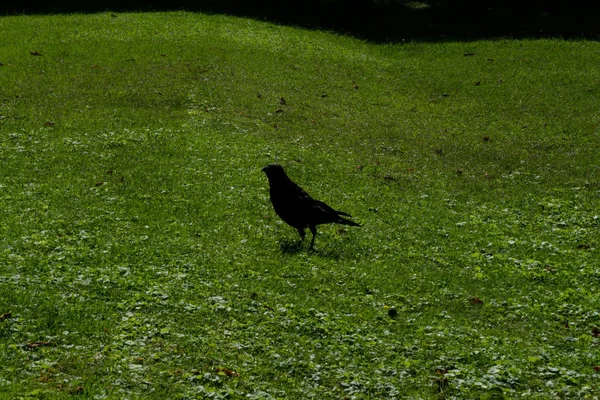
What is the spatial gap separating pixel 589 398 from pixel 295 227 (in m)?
6.27

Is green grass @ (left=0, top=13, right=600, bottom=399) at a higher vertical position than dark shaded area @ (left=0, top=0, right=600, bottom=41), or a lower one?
lower

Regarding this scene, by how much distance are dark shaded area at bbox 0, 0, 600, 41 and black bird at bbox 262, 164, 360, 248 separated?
2132 cm

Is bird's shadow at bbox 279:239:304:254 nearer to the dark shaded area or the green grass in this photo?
the green grass

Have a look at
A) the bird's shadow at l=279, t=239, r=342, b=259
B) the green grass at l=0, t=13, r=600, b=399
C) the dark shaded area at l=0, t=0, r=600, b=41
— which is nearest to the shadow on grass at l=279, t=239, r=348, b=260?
the bird's shadow at l=279, t=239, r=342, b=259

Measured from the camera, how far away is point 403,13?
35.4 metres

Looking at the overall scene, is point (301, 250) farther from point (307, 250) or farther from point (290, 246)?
point (290, 246)

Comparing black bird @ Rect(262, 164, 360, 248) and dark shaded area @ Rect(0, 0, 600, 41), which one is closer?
black bird @ Rect(262, 164, 360, 248)

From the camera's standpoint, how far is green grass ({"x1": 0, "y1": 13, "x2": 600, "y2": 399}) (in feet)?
30.9

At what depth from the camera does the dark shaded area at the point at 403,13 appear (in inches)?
1347

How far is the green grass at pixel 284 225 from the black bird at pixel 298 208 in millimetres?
542

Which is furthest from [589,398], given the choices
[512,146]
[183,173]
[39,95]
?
[39,95]

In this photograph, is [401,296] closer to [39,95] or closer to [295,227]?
[295,227]

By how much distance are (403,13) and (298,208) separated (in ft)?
78.7

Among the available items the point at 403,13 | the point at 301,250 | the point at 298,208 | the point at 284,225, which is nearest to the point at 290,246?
the point at 301,250
